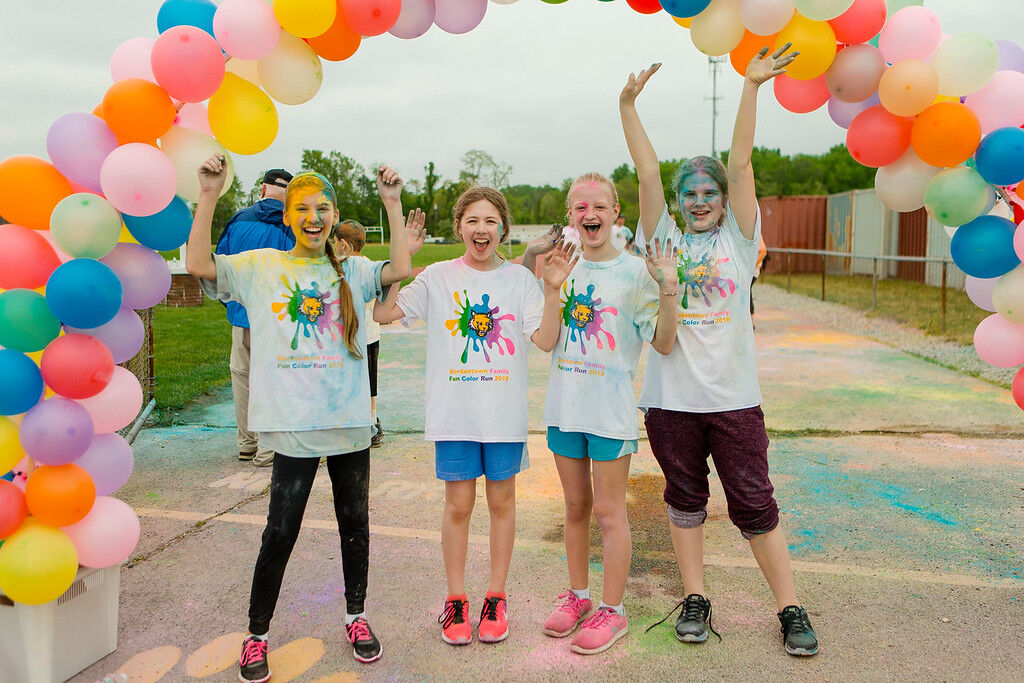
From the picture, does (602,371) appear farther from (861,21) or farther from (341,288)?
(861,21)

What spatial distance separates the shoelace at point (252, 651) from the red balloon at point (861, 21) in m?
3.39

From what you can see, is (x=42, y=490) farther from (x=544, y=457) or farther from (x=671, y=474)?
(x=544, y=457)

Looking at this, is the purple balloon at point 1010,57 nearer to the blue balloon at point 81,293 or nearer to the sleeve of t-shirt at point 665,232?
the sleeve of t-shirt at point 665,232

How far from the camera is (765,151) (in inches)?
3290

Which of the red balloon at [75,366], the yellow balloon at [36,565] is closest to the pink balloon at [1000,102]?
the red balloon at [75,366]

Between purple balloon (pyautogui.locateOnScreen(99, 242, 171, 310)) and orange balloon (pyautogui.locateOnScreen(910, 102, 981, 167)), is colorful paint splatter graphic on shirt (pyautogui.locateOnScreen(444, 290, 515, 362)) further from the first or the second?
orange balloon (pyautogui.locateOnScreen(910, 102, 981, 167))

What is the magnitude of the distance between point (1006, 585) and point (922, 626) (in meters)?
0.66

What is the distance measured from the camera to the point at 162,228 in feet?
9.87

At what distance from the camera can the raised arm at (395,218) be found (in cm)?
296

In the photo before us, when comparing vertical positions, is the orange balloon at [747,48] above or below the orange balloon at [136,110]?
above

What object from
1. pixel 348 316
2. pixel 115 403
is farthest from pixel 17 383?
pixel 348 316

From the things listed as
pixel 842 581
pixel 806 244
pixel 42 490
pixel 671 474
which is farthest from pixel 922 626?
pixel 806 244

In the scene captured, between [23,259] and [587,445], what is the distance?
87.8 inches

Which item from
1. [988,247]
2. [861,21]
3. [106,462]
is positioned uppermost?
[861,21]
